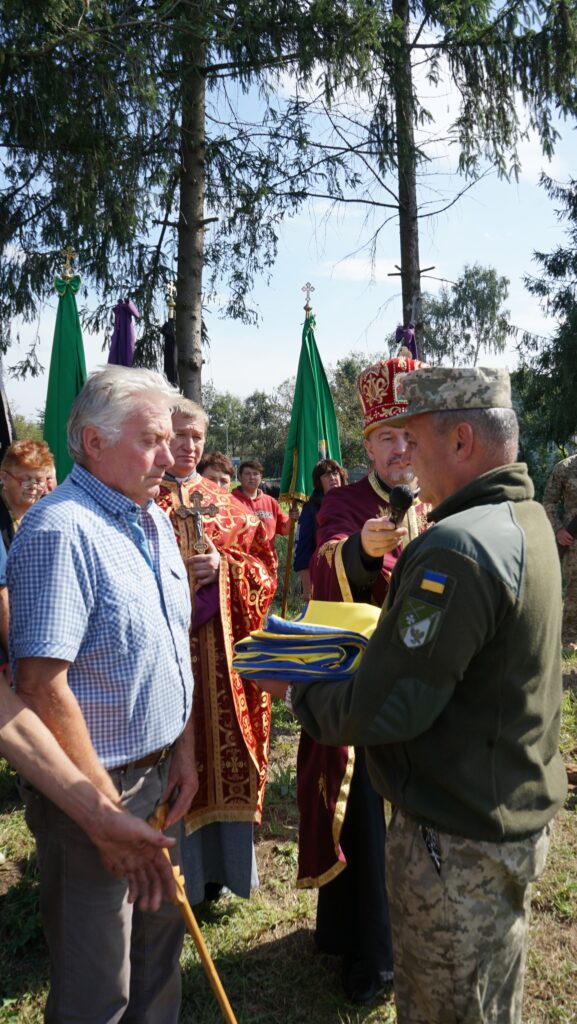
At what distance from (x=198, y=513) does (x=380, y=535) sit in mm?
1168

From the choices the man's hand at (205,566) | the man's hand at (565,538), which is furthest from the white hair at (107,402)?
the man's hand at (565,538)

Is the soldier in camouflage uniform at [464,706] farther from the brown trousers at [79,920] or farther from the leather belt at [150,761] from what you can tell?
the brown trousers at [79,920]

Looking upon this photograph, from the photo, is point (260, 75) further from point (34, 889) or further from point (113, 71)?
point (34, 889)

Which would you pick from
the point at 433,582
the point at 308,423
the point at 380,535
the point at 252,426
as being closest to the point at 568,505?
the point at 308,423

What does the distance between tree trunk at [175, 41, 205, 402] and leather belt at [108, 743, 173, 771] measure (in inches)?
240

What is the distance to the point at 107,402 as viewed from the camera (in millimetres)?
2080

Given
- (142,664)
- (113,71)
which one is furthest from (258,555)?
(113,71)

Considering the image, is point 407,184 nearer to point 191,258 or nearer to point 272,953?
point 191,258

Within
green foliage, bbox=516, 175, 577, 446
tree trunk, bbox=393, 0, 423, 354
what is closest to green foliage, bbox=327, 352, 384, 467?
green foliage, bbox=516, 175, 577, 446

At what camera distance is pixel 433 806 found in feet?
5.82

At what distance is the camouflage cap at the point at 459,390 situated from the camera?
1.81 m

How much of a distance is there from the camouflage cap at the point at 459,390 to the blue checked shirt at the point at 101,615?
0.81 meters

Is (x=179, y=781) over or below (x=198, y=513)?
below

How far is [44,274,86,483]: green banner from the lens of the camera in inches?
250
